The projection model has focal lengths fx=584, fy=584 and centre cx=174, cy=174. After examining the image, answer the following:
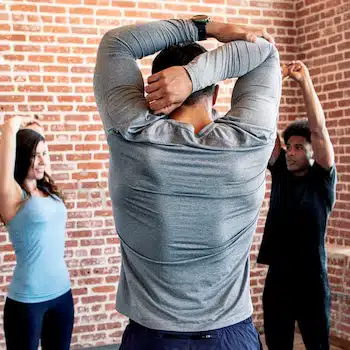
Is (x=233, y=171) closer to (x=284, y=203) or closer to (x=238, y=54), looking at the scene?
(x=238, y=54)

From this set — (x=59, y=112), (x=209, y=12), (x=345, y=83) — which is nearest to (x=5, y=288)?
(x=59, y=112)

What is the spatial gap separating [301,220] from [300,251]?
170mm

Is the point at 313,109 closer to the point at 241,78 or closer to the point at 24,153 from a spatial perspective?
the point at 24,153

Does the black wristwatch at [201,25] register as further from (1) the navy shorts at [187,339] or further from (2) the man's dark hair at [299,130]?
(2) the man's dark hair at [299,130]

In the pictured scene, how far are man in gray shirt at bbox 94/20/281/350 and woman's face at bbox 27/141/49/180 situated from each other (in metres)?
1.69

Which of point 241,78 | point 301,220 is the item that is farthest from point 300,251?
point 241,78

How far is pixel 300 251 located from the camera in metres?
3.21

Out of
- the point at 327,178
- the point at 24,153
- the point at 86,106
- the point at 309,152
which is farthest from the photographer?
the point at 86,106

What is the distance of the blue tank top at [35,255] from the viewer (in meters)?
2.82

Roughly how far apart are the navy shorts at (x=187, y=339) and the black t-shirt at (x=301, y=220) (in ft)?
6.06

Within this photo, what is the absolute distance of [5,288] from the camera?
3.95 metres

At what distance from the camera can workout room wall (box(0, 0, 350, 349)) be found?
3.97 m

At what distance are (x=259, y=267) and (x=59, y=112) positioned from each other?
2.04 meters

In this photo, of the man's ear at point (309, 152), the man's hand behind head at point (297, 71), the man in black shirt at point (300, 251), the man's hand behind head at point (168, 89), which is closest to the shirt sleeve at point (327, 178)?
the man in black shirt at point (300, 251)
